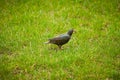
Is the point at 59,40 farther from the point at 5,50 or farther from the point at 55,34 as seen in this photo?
the point at 5,50

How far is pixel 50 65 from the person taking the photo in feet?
33.5

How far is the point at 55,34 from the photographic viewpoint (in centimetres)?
1298

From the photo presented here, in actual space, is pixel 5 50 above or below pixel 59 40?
below

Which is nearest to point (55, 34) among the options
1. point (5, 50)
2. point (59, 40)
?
point (59, 40)

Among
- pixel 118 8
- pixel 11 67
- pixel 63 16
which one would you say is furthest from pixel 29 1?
pixel 11 67

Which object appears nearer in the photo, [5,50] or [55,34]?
[5,50]

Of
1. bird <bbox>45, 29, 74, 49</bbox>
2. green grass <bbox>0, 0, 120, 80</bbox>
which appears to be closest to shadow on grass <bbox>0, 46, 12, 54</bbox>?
green grass <bbox>0, 0, 120, 80</bbox>

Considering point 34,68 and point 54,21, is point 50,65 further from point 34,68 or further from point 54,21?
point 54,21

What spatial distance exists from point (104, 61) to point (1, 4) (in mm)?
7595

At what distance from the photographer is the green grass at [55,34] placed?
32.5 ft

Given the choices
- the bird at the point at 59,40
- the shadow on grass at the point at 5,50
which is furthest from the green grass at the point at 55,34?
the bird at the point at 59,40

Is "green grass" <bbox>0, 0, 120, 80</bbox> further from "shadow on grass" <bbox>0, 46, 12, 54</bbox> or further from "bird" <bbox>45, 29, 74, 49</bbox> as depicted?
"bird" <bbox>45, 29, 74, 49</bbox>

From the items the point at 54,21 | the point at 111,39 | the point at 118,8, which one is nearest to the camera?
the point at 111,39

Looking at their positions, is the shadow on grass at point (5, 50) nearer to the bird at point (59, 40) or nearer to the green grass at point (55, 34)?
the green grass at point (55, 34)
